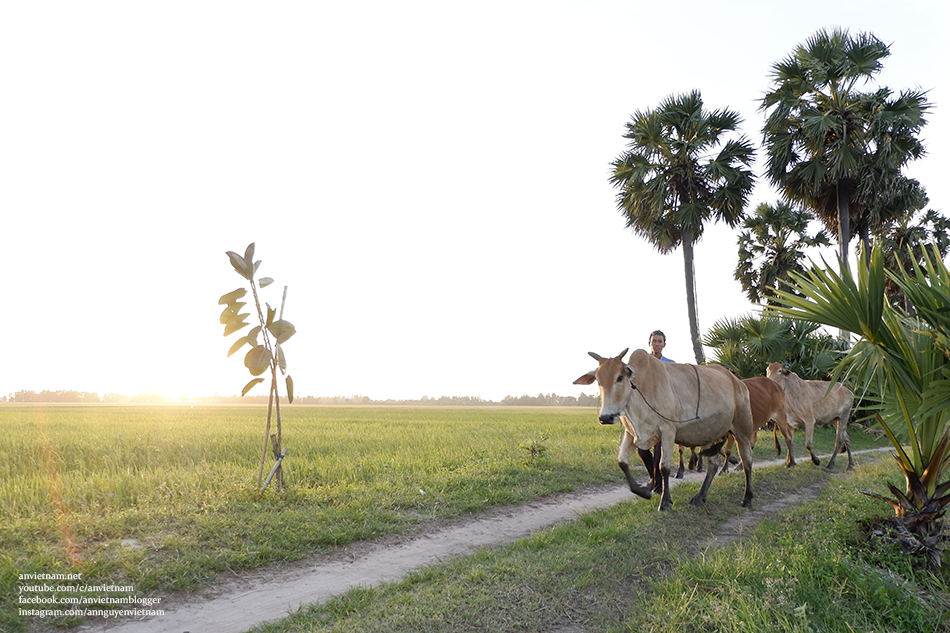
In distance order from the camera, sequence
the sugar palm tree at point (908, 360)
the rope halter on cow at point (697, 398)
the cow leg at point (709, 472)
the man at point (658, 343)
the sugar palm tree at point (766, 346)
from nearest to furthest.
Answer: the sugar palm tree at point (908, 360) → the rope halter on cow at point (697, 398) → the cow leg at point (709, 472) → the man at point (658, 343) → the sugar palm tree at point (766, 346)

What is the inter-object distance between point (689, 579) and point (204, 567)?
4.08m

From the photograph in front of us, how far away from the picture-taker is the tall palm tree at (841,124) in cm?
1927

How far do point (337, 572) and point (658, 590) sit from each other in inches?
109

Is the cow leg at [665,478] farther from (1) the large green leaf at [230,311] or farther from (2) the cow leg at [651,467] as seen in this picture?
(1) the large green leaf at [230,311]

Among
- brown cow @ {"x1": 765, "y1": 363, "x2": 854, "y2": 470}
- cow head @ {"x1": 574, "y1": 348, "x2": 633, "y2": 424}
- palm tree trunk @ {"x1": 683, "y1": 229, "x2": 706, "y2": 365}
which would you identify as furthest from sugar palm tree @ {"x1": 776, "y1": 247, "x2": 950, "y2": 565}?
palm tree trunk @ {"x1": 683, "y1": 229, "x2": 706, "y2": 365}

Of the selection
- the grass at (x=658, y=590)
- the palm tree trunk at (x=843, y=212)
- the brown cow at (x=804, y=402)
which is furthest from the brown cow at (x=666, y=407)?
the palm tree trunk at (x=843, y=212)

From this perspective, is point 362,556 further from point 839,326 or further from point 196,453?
point 196,453

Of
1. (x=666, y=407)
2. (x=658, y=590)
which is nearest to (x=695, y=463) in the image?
(x=666, y=407)

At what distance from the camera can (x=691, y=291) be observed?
21.4m

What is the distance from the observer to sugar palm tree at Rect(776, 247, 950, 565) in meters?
4.65

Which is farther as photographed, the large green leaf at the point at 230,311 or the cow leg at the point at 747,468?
the cow leg at the point at 747,468

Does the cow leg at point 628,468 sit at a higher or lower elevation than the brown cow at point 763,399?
lower

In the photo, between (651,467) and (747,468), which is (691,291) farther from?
(651,467)

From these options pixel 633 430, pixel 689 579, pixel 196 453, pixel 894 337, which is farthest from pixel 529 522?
pixel 196 453
